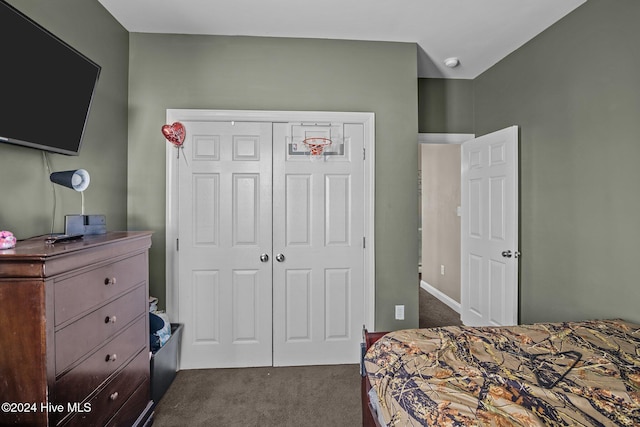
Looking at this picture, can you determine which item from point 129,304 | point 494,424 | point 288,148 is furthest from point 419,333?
point 288,148

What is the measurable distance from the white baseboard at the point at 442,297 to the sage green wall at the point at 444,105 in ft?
7.43

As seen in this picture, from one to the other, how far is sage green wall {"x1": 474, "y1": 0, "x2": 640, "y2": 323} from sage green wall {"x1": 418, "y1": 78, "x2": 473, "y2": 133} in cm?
56

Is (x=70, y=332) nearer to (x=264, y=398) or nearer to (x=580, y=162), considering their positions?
(x=264, y=398)

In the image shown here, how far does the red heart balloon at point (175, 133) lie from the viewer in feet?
7.89

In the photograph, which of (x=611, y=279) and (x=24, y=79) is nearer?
(x=24, y=79)

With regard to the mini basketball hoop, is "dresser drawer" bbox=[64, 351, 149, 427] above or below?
below

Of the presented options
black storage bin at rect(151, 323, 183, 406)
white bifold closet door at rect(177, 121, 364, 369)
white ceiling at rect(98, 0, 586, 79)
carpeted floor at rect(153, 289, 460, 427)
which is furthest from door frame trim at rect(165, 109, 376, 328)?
white ceiling at rect(98, 0, 586, 79)

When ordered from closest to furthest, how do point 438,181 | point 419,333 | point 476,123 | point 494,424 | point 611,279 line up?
point 494,424 < point 419,333 < point 611,279 < point 476,123 < point 438,181

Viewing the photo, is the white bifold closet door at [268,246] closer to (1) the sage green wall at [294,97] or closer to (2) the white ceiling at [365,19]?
(1) the sage green wall at [294,97]

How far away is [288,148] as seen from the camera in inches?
105

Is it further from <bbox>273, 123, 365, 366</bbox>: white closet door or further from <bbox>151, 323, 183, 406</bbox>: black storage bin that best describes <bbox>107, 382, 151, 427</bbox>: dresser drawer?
<bbox>273, 123, 365, 366</bbox>: white closet door

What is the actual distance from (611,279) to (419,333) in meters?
1.38

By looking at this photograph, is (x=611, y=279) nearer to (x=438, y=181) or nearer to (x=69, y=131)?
(x=438, y=181)

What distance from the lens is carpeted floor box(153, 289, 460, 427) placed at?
1.99 m
